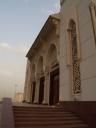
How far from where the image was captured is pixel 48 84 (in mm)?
11266

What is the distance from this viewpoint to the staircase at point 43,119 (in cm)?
527

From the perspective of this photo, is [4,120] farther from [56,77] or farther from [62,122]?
[56,77]

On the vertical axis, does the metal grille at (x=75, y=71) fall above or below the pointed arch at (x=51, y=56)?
below

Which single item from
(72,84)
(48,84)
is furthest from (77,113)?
(48,84)

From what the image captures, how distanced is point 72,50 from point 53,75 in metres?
3.19

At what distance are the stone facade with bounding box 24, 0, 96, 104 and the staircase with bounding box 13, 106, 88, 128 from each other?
2.82ft

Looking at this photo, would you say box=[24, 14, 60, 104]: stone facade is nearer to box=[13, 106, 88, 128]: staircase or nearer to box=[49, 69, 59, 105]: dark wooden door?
box=[49, 69, 59, 105]: dark wooden door

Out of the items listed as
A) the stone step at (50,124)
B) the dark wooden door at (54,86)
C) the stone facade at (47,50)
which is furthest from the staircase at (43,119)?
the stone facade at (47,50)

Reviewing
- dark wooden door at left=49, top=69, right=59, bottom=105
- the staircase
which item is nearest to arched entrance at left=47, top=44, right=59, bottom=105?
dark wooden door at left=49, top=69, right=59, bottom=105

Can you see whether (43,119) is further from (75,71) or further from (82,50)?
(82,50)

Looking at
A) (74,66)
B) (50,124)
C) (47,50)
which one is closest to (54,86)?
(47,50)

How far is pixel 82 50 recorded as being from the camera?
22.2ft

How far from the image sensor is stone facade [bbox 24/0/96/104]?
6.18m

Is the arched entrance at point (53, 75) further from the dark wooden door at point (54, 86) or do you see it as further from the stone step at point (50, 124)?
the stone step at point (50, 124)
